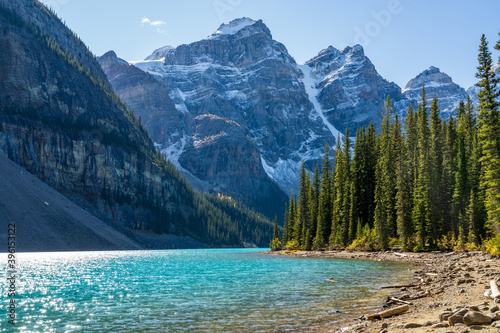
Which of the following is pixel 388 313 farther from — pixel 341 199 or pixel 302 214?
pixel 302 214

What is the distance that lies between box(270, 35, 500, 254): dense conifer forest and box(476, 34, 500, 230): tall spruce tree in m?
0.09

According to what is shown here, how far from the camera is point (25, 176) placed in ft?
376

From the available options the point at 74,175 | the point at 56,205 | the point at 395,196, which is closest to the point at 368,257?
the point at 395,196

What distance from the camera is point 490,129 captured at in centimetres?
3922

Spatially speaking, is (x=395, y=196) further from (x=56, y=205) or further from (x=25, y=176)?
(x=25, y=176)

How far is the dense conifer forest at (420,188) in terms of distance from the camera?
4184 centimetres

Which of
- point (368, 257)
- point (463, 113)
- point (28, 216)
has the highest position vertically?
point (463, 113)

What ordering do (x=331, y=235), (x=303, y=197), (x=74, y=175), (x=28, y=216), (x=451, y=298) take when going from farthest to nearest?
(x=74, y=175)
(x=303, y=197)
(x=28, y=216)
(x=331, y=235)
(x=451, y=298)

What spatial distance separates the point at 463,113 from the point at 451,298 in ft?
249

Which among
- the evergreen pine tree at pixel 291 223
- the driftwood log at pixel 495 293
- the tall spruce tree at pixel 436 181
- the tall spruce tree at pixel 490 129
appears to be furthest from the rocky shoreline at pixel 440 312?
the evergreen pine tree at pixel 291 223

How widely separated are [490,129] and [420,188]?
24.3 metres

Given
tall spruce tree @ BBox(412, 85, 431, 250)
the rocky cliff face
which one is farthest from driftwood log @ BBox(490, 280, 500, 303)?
the rocky cliff face

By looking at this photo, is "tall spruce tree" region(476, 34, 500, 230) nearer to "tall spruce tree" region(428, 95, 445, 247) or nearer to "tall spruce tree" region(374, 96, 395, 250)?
"tall spruce tree" region(428, 95, 445, 247)

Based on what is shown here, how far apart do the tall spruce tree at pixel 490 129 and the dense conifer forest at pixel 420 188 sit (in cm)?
9
